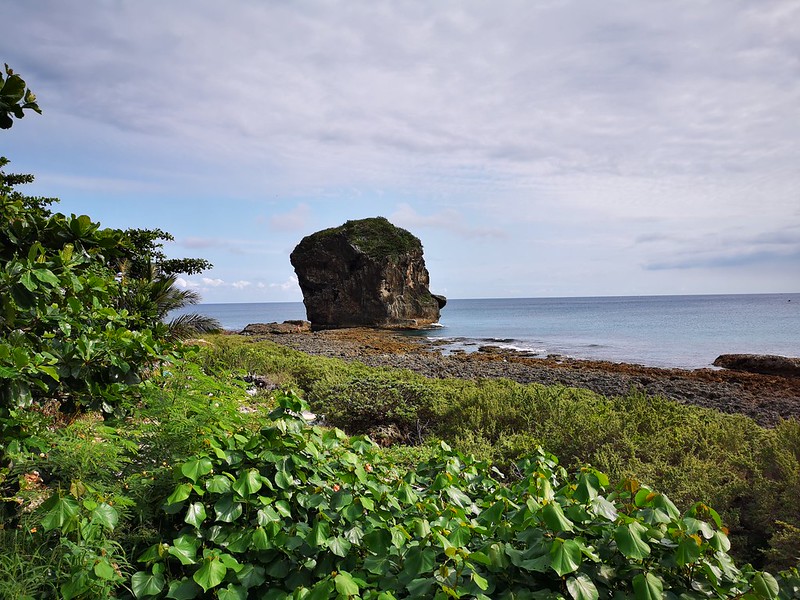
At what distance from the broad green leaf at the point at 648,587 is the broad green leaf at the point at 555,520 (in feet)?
1.02

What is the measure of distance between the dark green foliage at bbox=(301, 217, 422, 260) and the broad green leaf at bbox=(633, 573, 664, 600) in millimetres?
62699

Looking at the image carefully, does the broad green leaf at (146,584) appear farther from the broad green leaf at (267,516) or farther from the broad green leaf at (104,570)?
the broad green leaf at (267,516)

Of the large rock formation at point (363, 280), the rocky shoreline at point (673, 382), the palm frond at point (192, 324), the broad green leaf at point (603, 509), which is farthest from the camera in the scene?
the large rock formation at point (363, 280)

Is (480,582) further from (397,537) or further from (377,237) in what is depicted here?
(377,237)

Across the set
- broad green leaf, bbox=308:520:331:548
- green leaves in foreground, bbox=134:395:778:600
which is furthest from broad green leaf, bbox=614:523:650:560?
broad green leaf, bbox=308:520:331:548

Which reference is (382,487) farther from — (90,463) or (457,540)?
(90,463)

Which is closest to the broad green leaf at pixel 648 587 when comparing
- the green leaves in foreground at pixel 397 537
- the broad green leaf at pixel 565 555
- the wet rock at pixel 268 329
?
the green leaves in foreground at pixel 397 537

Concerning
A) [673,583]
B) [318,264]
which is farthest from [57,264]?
[318,264]

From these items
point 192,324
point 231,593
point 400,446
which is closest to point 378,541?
point 231,593

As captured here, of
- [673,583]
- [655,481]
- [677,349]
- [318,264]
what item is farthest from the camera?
[318,264]

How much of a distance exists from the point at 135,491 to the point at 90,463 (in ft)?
0.95

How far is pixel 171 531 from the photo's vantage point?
2992mm

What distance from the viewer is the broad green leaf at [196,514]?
2.58 metres

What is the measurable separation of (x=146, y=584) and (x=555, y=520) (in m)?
1.98
